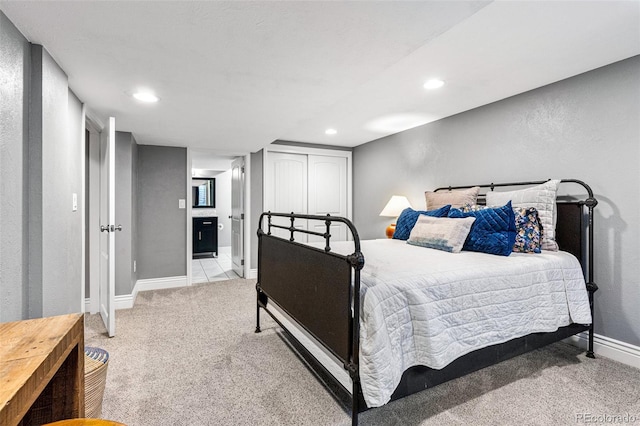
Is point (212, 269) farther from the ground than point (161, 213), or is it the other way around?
point (161, 213)

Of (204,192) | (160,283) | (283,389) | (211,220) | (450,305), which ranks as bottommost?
(283,389)

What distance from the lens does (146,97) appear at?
2426 mm

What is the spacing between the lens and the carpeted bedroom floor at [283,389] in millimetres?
1658

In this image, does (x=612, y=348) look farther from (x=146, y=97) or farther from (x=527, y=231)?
(x=146, y=97)

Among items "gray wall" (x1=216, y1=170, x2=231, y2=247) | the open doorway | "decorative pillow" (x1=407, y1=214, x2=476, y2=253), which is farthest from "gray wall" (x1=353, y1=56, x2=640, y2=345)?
"gray wall" (x1=216, y1=170, x2=231, y2=247)

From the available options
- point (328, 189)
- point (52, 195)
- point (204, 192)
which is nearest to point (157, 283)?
point (52, 195)

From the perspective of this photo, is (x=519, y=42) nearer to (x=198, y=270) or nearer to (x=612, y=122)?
(x=612, y=122)

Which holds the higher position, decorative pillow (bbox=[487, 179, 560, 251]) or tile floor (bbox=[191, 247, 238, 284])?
decorative pillow (bbox=[487, 179, 560, 251])

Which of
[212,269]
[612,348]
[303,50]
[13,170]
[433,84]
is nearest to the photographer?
[13,170]

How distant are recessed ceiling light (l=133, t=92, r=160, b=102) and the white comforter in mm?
2057

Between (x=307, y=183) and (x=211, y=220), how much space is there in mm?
2832

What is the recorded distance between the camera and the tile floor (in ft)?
15.9

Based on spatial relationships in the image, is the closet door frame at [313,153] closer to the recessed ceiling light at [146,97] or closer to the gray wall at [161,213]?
the gray wall at [161,213]

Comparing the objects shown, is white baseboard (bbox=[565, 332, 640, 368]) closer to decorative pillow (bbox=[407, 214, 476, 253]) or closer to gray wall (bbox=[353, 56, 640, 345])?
gray wall (bbox=[353, 56, 640, 345])
